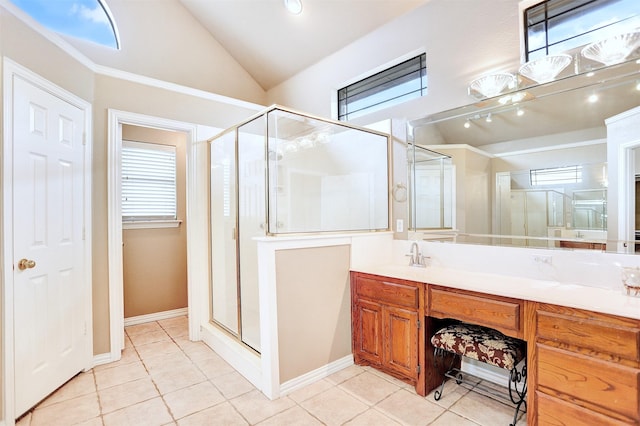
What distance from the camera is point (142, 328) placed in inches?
138

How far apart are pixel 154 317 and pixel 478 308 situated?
3627mm

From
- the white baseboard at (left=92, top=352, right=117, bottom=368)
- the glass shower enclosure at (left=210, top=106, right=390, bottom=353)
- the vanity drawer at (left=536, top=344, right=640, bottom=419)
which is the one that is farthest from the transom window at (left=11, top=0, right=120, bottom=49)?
the vanity drawer at (left=536, top=344, right=640, bottom=419)

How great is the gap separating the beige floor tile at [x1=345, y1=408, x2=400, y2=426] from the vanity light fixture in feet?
11.3

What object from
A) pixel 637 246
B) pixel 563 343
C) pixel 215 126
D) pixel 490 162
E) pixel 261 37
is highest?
pixel 261 37

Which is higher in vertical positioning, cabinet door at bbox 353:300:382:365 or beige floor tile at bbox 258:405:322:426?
cabinet door at bbox 353:300:382:365

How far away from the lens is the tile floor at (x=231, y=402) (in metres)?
1.87

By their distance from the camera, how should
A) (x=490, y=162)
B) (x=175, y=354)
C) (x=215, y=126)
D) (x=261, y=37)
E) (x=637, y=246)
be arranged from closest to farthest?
1. (x=637, y=246)
2. (x=490, y=162)
3. (x=175, y=354)
4. (x=215, y=126)
5. (x=261, y=37)

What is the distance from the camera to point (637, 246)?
1689 mm

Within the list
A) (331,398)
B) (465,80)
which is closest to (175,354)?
(331,398)

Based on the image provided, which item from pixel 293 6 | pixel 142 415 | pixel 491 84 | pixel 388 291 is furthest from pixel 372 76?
pixel 142 415

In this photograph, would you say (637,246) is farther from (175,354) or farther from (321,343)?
(175,354)

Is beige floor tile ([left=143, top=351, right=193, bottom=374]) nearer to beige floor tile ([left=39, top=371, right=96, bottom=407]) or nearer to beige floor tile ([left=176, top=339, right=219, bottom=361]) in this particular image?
beige floor tile ([left=176, top=339, right=219, bottom=361])

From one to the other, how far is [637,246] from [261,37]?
370 cm

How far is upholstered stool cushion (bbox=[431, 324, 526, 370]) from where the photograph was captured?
69.2 inches
